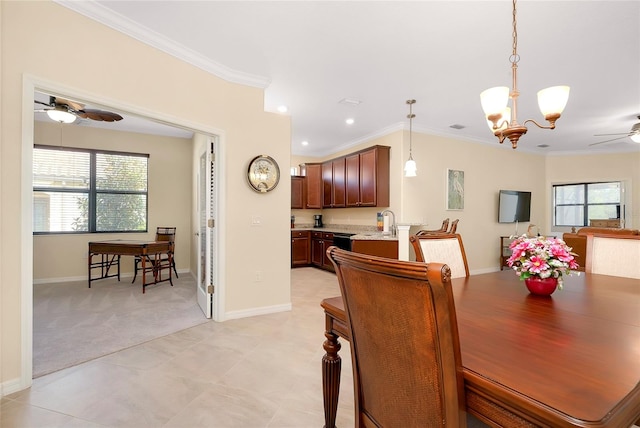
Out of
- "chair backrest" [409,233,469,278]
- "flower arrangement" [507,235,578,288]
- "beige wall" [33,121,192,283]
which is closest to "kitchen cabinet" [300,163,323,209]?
"beige wall" [33,121,192,283]

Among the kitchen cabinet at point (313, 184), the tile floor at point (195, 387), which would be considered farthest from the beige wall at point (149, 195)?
the tile floor at point (195, 387)

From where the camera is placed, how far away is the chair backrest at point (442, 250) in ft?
6.71

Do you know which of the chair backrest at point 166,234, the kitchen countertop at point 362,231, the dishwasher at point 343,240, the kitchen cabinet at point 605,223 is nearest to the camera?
the kitchen countertop at point 362,231

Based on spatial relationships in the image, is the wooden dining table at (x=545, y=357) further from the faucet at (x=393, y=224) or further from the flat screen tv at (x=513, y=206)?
the flat screen tv at (x=513, y=206)

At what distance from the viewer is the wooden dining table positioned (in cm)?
66

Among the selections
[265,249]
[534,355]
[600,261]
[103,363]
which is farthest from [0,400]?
[600,261]

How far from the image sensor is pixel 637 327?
1.09 m

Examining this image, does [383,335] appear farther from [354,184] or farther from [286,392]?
[354,184]

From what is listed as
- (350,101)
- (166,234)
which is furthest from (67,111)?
(350,101)

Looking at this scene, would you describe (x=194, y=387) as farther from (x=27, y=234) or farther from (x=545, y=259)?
(x=545, y=259)

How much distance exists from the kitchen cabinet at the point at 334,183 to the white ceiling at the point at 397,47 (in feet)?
6.26

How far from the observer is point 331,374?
1.50 metres

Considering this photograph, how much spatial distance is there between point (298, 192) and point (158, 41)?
461 centimetres

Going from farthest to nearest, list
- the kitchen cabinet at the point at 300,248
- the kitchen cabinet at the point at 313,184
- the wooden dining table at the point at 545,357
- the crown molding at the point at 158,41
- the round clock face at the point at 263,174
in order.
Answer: the kitchen cabinet at the point at 313,184, the kitchen cabinet at the point at 300,248, the round clock face at the point at 263,174, the crown molding at the point at 158,41, the wooden dining table at the point at 545,357
